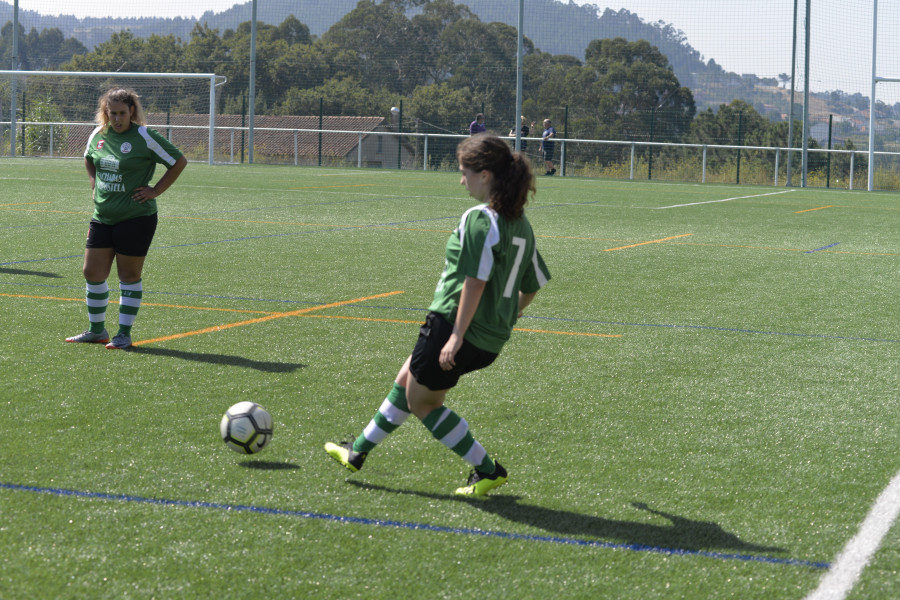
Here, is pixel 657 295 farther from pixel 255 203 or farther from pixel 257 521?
pixel 255 203

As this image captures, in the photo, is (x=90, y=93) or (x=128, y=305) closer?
(x=128, y=305)

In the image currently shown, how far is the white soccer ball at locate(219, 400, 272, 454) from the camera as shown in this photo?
4707 mm

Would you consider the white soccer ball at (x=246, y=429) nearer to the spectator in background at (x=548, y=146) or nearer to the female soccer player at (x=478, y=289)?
the female soccer player at (x=478, y=289)

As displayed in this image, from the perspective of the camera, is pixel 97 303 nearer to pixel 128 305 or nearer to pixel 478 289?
pixel 128 305

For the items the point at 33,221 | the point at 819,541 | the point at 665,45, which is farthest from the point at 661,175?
the point at 819,541

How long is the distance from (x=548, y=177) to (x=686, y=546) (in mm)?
32912

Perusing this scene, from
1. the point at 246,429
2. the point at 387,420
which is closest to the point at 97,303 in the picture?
the point at 246,429

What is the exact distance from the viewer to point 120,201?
703 cm

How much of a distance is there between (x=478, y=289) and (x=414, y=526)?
0.87 metres

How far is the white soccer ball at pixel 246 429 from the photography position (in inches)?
185

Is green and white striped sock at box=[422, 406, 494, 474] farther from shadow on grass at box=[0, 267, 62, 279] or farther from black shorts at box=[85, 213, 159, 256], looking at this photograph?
shadow on grass at box=[0, 267, 62, 279]

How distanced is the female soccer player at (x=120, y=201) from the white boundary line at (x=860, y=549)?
182 inches

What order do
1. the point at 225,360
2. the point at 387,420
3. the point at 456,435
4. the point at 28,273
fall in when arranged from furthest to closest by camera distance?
the point at 28,273 → the point at 225,360 → the point at 387,420 → the point at 456,435

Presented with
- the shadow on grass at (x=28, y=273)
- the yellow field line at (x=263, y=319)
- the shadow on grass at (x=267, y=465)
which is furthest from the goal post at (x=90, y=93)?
the shadow on grass at (x=267, y=465)
